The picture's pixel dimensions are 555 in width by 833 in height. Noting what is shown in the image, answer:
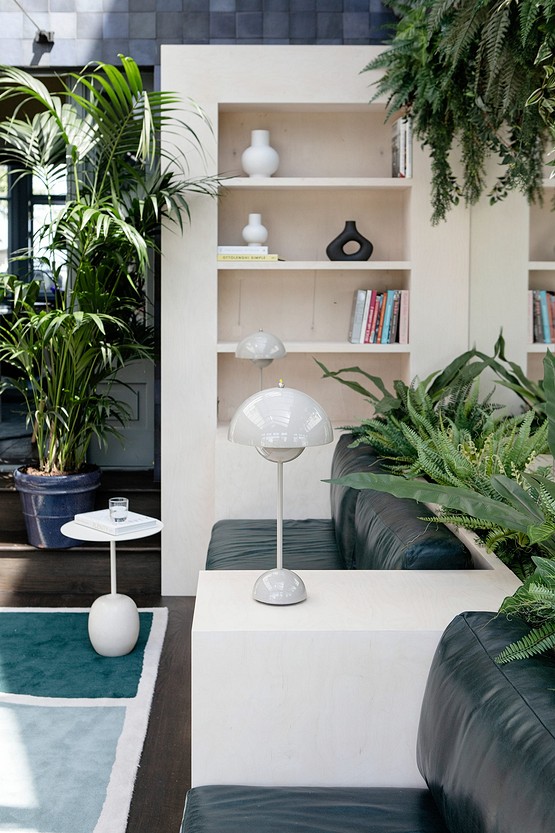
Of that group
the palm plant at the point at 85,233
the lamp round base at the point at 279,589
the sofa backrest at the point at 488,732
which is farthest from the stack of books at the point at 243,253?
the sofa backrest at the point at 488,732

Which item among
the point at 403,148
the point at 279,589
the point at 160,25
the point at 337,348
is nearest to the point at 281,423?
the point at 279,589

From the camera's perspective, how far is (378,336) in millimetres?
4363

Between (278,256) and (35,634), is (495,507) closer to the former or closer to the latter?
(35,634)

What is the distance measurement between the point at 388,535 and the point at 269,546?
3.84 ft

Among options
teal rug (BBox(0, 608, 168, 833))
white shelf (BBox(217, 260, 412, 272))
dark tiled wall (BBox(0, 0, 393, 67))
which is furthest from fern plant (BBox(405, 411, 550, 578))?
dark tiled wall (BBox(0, 0, 393, 67))

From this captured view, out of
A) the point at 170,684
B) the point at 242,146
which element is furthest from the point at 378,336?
the point at 170,684

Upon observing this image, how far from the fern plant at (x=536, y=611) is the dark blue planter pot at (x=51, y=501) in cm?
310

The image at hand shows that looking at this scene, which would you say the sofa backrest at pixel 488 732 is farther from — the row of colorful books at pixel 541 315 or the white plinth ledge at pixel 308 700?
the row of colorful books at pixel 541 315

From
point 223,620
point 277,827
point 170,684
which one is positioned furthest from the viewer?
point 170,684

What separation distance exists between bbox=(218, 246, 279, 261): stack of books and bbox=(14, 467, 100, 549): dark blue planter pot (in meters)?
1.26

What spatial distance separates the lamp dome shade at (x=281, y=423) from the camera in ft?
6.21

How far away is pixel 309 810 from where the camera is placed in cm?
155

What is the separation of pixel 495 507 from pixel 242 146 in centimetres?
331

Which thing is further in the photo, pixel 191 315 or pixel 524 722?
pixel 191 315
